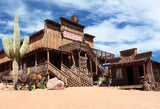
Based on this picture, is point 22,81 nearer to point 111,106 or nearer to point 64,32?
point 111,106

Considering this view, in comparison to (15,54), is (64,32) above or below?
above

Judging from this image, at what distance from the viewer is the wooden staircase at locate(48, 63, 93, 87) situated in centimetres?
1573

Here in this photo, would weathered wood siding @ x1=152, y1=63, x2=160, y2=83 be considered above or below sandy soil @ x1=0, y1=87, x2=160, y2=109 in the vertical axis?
above

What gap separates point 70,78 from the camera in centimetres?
1666

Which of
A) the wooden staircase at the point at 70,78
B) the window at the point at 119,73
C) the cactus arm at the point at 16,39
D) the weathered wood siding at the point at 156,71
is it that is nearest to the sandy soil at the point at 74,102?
the wooden staircase at the point at 70,78

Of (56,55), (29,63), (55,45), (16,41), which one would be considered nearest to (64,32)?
(55,45)

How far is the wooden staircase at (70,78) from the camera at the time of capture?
1573 cm

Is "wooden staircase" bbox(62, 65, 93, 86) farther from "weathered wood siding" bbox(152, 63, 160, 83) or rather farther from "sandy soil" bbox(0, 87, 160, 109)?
"sandy soil" bbox(0, 87, 160, 109)

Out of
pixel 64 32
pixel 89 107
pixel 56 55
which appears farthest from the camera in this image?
pixel 64 32

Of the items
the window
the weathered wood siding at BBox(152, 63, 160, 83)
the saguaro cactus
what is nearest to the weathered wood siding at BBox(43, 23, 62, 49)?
the saguaro cactus

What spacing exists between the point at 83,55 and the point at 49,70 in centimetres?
857

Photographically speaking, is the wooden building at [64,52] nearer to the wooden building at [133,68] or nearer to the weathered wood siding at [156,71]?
the wooden building at [133,68]

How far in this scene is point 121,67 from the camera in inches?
674

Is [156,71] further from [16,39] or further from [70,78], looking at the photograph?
[16,39]
